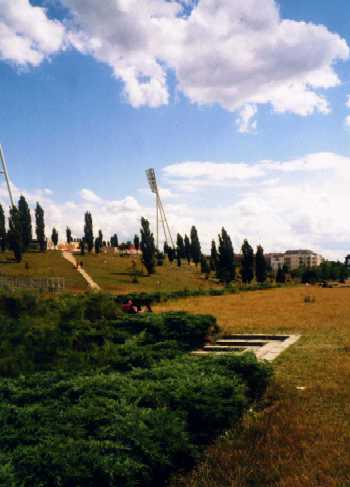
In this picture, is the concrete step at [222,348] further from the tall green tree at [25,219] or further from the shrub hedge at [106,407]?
the tall green tree at [25,219]

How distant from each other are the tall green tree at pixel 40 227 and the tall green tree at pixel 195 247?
31.5 m

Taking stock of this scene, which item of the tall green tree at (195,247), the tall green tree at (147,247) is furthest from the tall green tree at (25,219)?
the tall green tree at (195,247)

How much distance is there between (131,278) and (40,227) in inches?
1293

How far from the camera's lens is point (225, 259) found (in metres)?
72.5

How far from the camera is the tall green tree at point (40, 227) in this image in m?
87.4

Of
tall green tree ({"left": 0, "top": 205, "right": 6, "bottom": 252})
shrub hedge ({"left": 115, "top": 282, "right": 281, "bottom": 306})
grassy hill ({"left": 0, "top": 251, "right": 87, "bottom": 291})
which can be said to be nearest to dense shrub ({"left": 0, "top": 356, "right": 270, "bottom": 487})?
shrub hedge ({"left": 115, "top": 282, "right": 281, "bottom": 306})

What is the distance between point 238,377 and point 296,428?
1.34m

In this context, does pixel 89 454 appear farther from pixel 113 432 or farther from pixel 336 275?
pixel 336 275

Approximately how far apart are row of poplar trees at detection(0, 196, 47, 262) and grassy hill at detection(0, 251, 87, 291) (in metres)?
1.99

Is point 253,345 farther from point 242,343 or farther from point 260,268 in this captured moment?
point 260,268

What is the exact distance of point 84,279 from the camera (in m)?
60.8

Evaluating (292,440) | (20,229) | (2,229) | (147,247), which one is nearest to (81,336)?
(292,440)

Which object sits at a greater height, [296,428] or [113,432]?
[113,432]

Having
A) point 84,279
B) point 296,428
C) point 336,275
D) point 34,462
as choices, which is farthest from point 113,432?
point 336,275
